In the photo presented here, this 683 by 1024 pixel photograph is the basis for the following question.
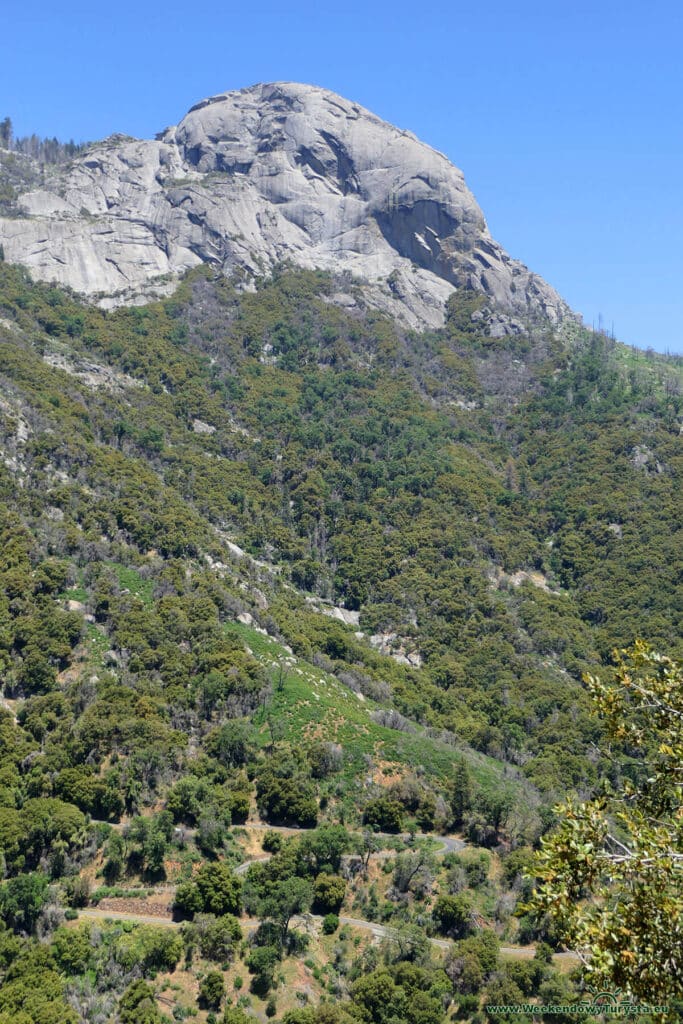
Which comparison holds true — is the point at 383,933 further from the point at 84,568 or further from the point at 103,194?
the point at 103,194

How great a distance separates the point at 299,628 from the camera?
83.9 meters

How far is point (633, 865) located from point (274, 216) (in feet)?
609

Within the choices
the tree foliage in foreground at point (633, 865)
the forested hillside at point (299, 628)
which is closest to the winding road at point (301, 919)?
the forested hillside at point (299, 628)

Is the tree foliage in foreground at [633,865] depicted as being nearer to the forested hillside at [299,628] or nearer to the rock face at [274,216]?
the forested hillside at [299,628]

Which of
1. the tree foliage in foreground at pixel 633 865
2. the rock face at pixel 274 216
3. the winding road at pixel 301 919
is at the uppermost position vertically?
the rock face at pixel 274 216

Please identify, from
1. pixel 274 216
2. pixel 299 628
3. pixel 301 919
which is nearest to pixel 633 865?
pixel 301 919

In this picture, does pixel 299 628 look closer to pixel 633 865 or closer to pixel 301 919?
pixel 301 919

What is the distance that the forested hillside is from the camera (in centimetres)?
4241

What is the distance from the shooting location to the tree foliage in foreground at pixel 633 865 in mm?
10992

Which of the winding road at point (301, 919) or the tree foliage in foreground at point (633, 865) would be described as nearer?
the tree foliage in foreground at point (633, 865)

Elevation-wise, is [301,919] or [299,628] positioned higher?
[299,628]

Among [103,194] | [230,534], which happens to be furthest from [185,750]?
[103,194]

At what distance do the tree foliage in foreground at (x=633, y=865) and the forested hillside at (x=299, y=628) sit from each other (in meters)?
7.73

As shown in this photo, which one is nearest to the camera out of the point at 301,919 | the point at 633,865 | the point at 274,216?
the point at 633,865
